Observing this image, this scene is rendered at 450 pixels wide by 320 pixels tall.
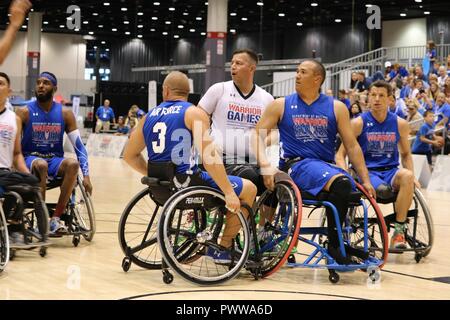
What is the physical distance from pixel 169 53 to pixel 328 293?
2242 cm

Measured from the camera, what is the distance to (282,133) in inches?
206

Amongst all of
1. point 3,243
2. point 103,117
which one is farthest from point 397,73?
point 3,243

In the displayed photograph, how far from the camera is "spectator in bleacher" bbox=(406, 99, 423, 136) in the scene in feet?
48.4

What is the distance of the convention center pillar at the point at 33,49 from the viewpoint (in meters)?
32.3

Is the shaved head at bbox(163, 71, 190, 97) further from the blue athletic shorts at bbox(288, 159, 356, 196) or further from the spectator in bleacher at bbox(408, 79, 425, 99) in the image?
the spectator in bleacher at bbox(408, 79, 425, 99)

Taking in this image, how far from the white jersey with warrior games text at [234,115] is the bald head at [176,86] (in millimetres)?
764

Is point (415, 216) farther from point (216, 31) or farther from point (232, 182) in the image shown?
point (216, 31)

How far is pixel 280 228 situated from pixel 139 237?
1.70 metres

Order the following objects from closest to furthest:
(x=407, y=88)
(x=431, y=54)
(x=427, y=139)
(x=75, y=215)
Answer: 1. (x=75, y=215)
2. (x=427, y=139)
3. (x=407, y=88)
4. (x=431, y=54)

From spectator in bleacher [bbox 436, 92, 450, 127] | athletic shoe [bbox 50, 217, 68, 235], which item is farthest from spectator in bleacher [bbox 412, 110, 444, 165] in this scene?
athletic shoe [bbox 50, 217, 68, 235]

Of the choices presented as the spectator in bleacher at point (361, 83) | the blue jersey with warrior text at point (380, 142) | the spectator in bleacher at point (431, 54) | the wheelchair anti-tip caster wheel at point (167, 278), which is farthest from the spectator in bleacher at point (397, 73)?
the wheelchair anti-tip caster wheel at point (167, 278)

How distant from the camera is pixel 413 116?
15.0 metres

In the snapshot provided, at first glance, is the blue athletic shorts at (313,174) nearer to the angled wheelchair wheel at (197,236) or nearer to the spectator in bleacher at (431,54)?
the angled wheelchair wheel at (197,236)

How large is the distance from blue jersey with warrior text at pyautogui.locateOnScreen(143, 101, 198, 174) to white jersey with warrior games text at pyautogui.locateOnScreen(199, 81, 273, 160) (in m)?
0.81
